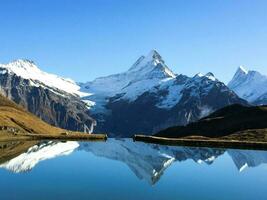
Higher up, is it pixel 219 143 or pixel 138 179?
pixel 219 143

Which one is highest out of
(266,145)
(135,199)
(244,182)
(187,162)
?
(266,145)

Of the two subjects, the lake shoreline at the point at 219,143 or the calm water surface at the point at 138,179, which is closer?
the calm water surface at the point at 138,179

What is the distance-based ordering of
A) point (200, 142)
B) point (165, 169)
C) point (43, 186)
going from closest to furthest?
point (43, 186)
point (165, 169)
point (200, 142)

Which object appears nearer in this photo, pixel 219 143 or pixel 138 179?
pixel 138 179

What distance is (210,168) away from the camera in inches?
3760

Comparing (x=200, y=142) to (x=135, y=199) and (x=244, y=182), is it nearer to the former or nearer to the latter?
(x=244, y=182)

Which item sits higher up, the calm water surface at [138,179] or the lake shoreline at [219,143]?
the lake shoreline at [219,143]

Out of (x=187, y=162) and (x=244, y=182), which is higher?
(x=187, y=162)

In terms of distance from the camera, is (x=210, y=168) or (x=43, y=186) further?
(x=210, y=168)

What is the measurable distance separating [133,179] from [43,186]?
51.7 ft

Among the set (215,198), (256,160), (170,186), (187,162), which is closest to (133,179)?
(170,186)

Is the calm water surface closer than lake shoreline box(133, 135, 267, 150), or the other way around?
the calm water surface

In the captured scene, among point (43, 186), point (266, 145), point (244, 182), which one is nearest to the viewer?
point (43, 186)

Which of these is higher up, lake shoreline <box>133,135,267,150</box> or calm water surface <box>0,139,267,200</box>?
lake shoreline <box>133,135,267,150</box>
